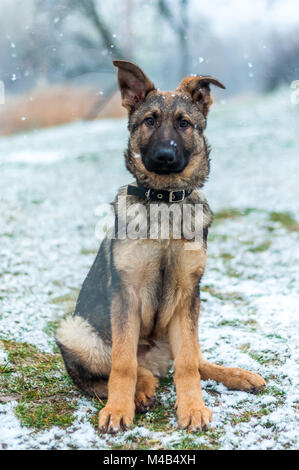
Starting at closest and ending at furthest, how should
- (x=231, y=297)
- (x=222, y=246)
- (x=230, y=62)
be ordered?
(x=231, y=297)
(x=222, y=246)
(x=230, y=62)

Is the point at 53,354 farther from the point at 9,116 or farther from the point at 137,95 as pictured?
the point at 9,116

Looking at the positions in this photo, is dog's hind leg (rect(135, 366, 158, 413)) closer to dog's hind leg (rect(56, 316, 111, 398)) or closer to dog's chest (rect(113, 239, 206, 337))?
dog's hind leg (rect(56, 316, 111, 398))

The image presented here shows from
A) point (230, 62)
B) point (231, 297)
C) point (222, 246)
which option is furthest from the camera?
point (230, 62)

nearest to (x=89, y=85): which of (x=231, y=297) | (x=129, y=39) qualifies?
(x=129, y=39)

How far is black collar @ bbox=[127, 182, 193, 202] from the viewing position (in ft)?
11.4

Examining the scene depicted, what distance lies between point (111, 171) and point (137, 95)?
941cm

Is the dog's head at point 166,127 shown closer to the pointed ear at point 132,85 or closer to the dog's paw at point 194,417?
the pointed ear at point 132,85

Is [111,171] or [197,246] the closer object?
[197,246]

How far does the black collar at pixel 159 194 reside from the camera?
137 inches

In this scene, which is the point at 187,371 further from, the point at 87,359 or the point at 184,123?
the point at 184,123

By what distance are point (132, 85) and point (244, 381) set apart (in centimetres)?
240

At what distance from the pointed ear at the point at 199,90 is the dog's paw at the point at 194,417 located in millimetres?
2193

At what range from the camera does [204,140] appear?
3691mm

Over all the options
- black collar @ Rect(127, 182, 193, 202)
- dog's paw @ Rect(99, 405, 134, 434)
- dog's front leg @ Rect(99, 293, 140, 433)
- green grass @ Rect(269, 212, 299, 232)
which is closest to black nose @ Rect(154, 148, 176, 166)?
black collar @ Rect(127, 182, 193, 202)
